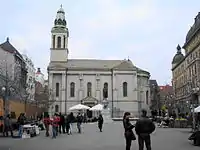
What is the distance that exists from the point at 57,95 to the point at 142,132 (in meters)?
78.3

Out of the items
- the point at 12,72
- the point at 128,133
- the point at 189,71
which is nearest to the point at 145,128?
the point at 128,133

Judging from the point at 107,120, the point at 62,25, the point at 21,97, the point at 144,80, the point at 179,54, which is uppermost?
the point at 62,25

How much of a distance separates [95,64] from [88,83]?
7530 mm

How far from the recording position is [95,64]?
311 feet

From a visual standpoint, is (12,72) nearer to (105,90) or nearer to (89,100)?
(89,100)

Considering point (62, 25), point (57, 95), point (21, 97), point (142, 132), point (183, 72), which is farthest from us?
point (62, 25)

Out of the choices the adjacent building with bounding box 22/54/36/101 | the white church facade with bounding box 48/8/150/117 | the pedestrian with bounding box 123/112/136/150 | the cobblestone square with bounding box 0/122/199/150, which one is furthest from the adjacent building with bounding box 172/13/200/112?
the pedestrian with bounding box 123/112/136/150

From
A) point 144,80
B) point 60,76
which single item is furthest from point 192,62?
point 60,76

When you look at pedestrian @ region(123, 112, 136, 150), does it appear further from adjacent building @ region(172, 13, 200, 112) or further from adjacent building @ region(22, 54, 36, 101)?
adjacent building @ region(172, 13, 200, 112)

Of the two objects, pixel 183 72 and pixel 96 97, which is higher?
pixel 183 72

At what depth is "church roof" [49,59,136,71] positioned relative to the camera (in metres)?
90.1

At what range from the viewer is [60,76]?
88.8 metres

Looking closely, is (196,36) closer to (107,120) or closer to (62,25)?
(107,120)

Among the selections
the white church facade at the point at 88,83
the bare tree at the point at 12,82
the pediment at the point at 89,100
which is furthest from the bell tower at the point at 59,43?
→ the bare tree at the point at 12,82
